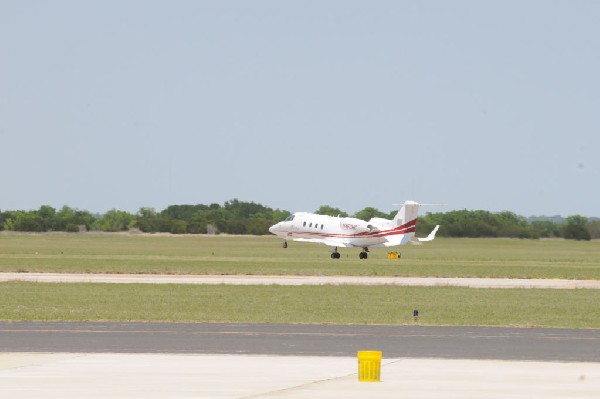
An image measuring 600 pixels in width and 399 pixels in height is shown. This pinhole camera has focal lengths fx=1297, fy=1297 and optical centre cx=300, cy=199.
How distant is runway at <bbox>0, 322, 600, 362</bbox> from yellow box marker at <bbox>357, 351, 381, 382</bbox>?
5083 millimetres

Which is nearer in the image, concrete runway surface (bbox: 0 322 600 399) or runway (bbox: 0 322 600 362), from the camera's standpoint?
concrete runway surface (bbox: 0 322 600 399)

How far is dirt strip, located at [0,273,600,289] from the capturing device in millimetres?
59656

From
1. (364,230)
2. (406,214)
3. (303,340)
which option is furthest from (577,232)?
(303,340)

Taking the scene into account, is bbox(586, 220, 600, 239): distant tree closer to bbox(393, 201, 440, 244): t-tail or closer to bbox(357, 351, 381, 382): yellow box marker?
bbox(393, 201, 440, 244): t-tail

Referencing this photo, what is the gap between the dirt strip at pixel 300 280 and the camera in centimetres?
5966

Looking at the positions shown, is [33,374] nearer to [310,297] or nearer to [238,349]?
[238,349]

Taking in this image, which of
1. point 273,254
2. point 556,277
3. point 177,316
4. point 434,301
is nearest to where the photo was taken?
point 177,316

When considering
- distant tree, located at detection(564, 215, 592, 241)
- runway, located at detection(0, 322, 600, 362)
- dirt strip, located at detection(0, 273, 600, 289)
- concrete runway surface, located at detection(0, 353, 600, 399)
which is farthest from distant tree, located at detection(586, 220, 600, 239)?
concrete runway surface, located at detection(0, 353, 600, 399)

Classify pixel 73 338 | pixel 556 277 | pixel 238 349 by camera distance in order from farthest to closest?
pixel 556 277 → pixel 73 338 → pixel 238 349

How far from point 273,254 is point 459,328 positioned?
7063 cm

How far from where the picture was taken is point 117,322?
36.9 m

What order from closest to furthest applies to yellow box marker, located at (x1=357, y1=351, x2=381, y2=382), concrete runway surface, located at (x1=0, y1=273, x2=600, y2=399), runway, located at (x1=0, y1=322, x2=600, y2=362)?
concrete runway surface, located at (x1=0, y1=273, x2=600, y2=399) → yellow box marker, located at (x1=357, y1=351, x2=381, y2=382) → runway, located at (x1=0, y1=322, x2=600, y2=362)

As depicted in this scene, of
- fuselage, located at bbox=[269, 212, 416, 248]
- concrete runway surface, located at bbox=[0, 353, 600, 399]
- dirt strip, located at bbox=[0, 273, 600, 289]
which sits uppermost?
fuselage, located at bbox=[269, 212, 416, 248]

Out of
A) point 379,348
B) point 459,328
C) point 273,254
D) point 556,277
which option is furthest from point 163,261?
point 379,348
